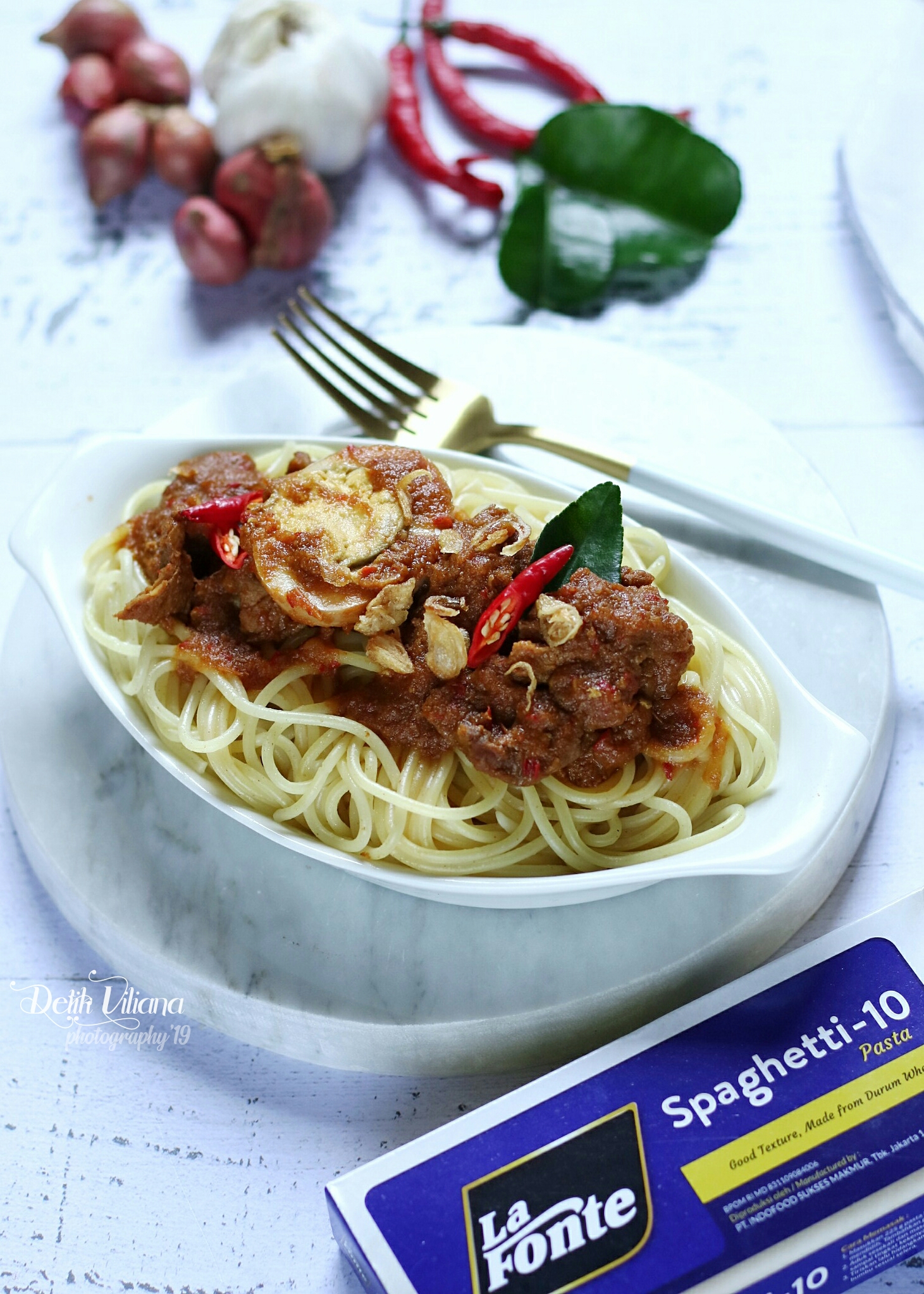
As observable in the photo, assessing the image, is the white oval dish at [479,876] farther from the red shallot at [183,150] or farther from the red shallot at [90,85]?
the red shallot at [90,85]

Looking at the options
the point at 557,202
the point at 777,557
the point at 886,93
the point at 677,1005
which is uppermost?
the point at 886,93

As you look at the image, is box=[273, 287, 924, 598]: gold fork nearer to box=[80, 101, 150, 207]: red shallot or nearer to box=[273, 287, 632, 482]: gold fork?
box=[273, 287, 632, 482]: gold fork

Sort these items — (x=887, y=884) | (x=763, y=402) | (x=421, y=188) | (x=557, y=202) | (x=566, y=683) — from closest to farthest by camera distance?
(x=566, y=683)
(x=887, y=884)
(x=763, y=402)
(x=557, y=202)
(x=421, y=188)

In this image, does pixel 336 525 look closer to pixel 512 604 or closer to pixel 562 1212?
pixel 512 604

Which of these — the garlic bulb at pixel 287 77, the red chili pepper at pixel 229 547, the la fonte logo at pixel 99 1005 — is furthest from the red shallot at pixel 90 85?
the la fonte logo at pixel 99 1005

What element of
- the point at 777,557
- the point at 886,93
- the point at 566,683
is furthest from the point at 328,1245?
the point at 886,93

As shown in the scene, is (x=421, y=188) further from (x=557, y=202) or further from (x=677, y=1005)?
(x=677, y=1005)
